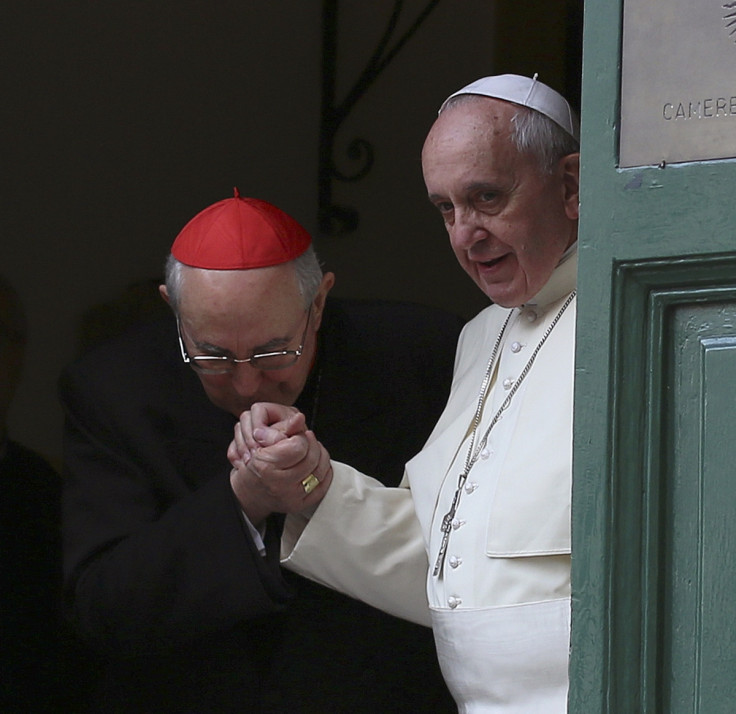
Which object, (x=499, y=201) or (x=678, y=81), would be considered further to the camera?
(x=499, y=201)

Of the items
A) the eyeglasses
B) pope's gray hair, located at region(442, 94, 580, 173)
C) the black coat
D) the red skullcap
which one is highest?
pope's gray hair, located at region(442, 94, 580, 173)

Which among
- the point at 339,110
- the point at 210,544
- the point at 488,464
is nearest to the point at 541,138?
the point at 488,464

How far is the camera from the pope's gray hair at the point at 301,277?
2.99 meters

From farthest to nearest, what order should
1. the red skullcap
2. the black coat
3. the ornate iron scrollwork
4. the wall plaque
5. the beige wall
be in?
the ornate iron scrollwork, the beige wall, the red skullcap, the black coat, the wall plaque

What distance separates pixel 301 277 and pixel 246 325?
19 cm

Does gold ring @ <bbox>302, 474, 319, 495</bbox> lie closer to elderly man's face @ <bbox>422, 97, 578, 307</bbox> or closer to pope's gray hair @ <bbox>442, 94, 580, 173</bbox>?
elderly man's face @ <bbox>422, 97, 578, 307</bbox>

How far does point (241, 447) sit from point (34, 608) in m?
1.02

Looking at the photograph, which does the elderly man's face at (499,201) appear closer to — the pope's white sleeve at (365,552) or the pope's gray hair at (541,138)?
the pope's gray hair at (541,138)

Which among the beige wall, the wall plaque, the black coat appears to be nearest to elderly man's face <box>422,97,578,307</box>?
the wall plaque

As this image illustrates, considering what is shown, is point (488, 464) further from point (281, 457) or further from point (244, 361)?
point (244, 361)

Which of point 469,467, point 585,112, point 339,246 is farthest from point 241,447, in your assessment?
point 339,246

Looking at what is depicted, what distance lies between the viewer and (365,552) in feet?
8.74

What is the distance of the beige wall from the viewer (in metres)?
3.76

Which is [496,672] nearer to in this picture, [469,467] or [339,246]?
[469,467]
